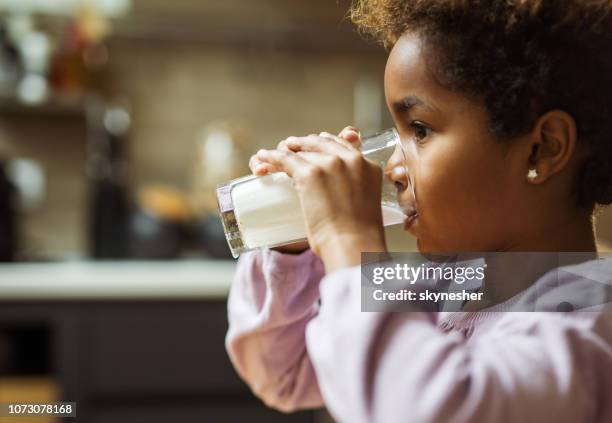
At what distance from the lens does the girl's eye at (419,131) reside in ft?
1.92

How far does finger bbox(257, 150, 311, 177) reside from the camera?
0.54m

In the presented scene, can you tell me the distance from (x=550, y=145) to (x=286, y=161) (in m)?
0.22

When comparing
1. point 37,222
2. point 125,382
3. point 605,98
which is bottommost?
point 125,382

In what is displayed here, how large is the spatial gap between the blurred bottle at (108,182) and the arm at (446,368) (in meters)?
1.42

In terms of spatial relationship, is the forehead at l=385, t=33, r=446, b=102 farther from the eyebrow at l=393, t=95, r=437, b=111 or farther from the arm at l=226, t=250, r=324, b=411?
the arm at l=226, t=250, r=324, b=411

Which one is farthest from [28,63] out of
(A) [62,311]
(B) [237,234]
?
(B) [237,234]

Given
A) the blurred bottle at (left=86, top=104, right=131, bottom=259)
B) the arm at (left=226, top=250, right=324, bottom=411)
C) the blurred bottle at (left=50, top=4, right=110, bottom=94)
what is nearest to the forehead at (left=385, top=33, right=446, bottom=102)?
the arm at (left=226, top=250, right=324, bottom=411)

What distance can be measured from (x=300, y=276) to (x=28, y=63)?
145 cm

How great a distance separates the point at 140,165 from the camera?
2090mm

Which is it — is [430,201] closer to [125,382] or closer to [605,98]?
[605,98]

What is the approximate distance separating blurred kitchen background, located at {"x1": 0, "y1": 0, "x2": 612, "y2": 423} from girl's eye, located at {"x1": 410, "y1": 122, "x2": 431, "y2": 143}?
1.04 m

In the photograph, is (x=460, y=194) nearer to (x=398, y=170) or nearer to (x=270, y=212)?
(x=398, y=170)

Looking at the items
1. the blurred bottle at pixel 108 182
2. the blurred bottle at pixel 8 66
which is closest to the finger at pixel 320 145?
the blurred bottle at pixel 108 182

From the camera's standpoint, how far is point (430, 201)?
0.59 meters
